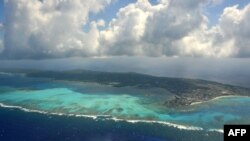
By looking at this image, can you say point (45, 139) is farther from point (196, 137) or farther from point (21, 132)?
point (196, 137)

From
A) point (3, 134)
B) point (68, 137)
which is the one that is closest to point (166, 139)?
point (68, 137)

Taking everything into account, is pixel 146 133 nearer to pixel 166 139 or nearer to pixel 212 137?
pixel 166 139

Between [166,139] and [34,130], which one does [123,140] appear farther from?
[34,130]

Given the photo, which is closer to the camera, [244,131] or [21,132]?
[244,131]

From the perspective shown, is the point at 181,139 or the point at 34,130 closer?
the point at 181,139

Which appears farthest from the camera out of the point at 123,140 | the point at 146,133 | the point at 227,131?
the point at 146,133

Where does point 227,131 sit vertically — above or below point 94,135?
above

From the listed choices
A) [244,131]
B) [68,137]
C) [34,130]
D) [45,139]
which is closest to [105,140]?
[68,137]

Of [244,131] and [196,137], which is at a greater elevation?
[244,131]

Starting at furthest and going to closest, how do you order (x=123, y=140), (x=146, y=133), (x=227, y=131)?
(x=146, y=133) → (x=123, y=140) → (x=227, y=131)
